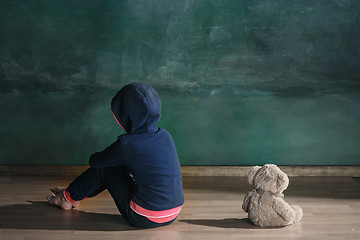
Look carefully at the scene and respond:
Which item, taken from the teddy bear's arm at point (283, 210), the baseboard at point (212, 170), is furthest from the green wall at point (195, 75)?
the teddy bear's arm at point (283, 210)

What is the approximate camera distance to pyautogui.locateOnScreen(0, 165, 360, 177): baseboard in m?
3.30

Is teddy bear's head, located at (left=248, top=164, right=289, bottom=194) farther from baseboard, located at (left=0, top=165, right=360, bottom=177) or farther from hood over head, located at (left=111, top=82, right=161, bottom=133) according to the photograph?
baseboard, located at (left=0, top=165, right=360, bottom=177)

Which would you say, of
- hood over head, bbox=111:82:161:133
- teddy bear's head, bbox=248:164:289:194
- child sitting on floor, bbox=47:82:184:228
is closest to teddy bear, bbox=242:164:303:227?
teddy bear's head, bbox=248:164:289:194

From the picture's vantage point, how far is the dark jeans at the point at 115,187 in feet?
7.52

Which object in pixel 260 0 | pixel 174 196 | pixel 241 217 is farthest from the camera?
pixel 260 0

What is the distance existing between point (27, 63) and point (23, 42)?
14 centimetres

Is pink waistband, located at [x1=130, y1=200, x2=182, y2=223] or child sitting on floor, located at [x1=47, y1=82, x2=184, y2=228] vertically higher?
child sitting on floor, located at [x1=47, y1=82, x2=184, y2=228]

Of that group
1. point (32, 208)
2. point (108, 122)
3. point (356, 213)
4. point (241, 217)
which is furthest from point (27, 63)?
point (356, 213)

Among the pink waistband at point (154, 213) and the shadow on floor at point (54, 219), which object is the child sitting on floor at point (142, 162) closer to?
the pink waistband at point (154, 213)

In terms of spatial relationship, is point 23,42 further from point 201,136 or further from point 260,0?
point 260,0

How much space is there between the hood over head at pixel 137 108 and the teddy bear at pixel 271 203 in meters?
0.62

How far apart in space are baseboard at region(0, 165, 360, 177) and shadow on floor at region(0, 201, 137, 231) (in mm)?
658

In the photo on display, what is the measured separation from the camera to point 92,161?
2287mm

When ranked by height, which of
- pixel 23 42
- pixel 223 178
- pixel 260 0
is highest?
pixel 260 0
